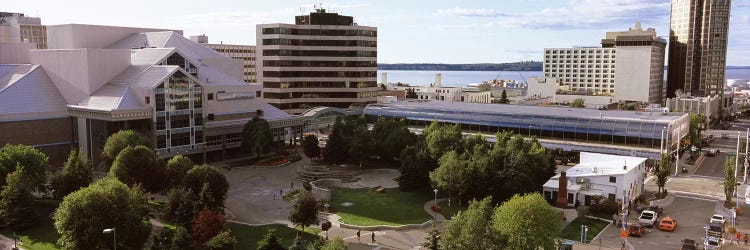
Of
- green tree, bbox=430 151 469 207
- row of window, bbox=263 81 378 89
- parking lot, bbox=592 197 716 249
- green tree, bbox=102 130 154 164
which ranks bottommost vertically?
parking lot, bbox=592 197 716 249

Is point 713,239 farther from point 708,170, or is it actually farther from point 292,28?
point 292,28

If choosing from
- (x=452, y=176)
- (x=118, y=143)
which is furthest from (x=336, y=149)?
(x=118, y=143)

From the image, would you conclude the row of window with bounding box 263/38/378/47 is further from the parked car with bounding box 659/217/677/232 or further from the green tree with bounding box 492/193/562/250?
the green tree with bounding box 492/193/562/250

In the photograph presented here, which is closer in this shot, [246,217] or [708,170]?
[246,217]

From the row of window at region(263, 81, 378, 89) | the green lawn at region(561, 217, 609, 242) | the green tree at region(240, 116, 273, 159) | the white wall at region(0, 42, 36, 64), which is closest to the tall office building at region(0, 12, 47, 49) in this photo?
the white wall at region(0, 42, 36, 64)

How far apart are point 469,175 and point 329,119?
214 feet

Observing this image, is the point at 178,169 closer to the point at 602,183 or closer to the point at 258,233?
the point at 258,233

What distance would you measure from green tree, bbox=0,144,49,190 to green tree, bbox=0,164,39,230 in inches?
117

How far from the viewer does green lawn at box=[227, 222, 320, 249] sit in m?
51.8

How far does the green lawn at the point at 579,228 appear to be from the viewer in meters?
54.2

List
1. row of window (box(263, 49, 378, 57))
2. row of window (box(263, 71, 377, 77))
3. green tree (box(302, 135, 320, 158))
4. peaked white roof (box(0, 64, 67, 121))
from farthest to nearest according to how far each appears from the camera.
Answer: row of window (box(263, 71, 377, 77)), row of window (box(263, 49, 378, 57)), green tree (box(302, 135, 320, 158)), peaked white roof (box(0, 64, 67, 121))

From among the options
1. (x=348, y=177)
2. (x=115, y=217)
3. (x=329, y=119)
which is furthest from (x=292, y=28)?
(x=115, y=217)

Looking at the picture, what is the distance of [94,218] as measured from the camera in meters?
45.3

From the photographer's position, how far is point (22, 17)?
387 feet
